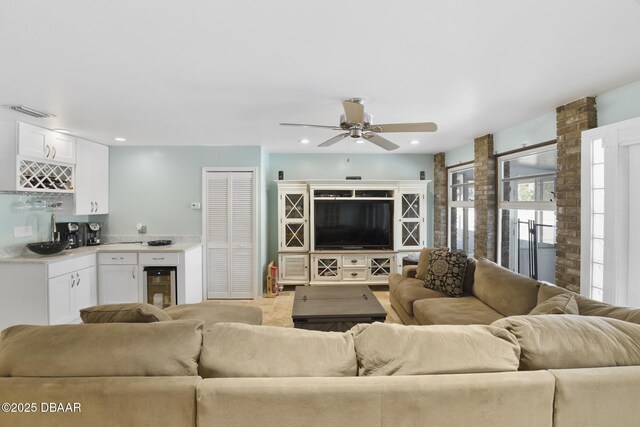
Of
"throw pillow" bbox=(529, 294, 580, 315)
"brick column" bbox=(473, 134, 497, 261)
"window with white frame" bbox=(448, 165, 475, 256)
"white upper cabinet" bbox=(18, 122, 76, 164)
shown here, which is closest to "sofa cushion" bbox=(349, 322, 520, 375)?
"throw pillow" bbox=(529, 294, 580, 315)

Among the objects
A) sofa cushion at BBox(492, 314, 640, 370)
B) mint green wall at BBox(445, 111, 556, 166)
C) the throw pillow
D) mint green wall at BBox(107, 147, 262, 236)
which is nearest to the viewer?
sofa cushion at BBox(492, 314, 640, 370)

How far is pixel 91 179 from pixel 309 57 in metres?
4.04

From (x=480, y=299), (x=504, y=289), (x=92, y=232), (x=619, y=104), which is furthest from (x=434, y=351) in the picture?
(x=92, y=232)

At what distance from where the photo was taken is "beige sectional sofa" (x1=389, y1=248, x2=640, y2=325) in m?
2.17

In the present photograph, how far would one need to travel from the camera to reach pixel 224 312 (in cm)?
269

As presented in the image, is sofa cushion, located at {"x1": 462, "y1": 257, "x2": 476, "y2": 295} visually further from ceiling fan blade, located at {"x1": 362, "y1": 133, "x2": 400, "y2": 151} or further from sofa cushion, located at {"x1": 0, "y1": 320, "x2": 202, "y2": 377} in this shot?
sofa cushion, located at {"x1": 0, "y1": 320, "x2": 202, "y2": 377}

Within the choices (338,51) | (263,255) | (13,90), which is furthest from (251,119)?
(263,255)

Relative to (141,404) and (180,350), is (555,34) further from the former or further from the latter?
(141,404)

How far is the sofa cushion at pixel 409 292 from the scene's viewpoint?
10.5 feet

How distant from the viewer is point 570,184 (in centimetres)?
271

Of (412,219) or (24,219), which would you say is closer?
(24,219)

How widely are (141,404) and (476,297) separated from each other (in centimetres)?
309

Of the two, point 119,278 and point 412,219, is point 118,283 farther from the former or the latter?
point 412,219

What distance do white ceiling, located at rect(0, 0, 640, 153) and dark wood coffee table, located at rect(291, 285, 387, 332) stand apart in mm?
1852
